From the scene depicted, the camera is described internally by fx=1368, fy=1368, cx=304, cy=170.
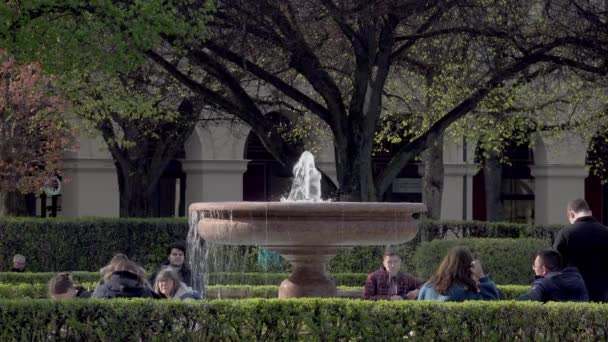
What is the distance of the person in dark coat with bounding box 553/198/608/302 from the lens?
12117mm

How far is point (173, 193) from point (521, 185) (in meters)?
9.76

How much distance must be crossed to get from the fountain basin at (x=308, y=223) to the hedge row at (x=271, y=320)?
144 cm

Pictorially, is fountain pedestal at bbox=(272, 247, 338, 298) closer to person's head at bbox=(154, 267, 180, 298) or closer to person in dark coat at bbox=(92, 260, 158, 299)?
person's head at bbox=(154, 267, 180, 298)

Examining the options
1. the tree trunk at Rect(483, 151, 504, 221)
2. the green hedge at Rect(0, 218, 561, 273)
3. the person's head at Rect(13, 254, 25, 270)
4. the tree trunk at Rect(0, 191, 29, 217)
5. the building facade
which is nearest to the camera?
the person's head at Rect(13, 254, 25, 270)

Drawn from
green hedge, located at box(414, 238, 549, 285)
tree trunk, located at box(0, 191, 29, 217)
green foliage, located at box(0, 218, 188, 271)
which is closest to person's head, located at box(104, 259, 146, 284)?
green hedge, located at box(414, 238, 549, 285)

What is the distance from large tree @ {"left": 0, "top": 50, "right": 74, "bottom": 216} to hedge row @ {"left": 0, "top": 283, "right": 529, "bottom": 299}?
738 cm

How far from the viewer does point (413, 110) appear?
27172 mm

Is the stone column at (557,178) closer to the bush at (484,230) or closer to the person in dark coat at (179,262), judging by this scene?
the bush at (484,230)

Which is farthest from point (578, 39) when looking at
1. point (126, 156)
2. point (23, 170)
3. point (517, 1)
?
point (126, 156)

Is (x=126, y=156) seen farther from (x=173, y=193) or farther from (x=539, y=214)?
(x=539, y=214)

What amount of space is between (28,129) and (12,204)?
2792mm

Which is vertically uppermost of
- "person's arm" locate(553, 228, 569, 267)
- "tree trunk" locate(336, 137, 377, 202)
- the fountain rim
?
"tree trunk" locate(336, 137, 377, 202)

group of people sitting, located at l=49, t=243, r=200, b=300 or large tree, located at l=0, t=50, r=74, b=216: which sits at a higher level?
large tree, located at l=0, t=50, r=74, b=216

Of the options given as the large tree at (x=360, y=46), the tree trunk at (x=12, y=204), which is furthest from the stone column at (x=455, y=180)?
the large tree at (x=360, y=46)
